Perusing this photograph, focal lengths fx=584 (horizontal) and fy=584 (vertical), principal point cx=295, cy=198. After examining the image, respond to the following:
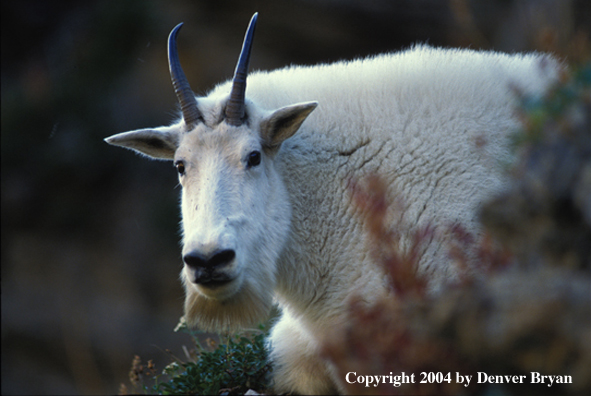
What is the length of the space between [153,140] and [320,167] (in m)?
1.12

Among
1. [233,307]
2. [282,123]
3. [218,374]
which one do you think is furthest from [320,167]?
[218,374]

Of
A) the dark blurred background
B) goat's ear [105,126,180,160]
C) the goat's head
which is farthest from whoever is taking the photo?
the dark blurred background

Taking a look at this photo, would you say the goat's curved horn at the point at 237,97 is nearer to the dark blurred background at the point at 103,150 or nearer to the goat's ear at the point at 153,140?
the goat's ear at the point at 153,140

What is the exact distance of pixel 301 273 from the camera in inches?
147

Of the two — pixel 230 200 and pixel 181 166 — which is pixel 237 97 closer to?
pixel 181 166

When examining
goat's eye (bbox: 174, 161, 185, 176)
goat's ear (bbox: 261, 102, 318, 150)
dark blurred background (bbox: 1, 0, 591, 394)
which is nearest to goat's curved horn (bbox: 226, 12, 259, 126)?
goat's ear (bbox: 261, 102, 318, 150)

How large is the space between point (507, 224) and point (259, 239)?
170 centimetres

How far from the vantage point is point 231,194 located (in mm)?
3377

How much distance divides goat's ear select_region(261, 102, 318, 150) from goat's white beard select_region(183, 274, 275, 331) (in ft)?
2.80

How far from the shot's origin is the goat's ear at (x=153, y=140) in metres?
3.77

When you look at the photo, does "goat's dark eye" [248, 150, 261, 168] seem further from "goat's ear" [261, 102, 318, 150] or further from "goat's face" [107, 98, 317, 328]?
"goat's ear" [261, 102, 318, 150]

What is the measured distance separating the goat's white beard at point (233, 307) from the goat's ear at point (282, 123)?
0.85 meters

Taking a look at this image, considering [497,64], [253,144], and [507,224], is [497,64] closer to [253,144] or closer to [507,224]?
[253,144]

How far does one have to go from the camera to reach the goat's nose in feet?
10.2
